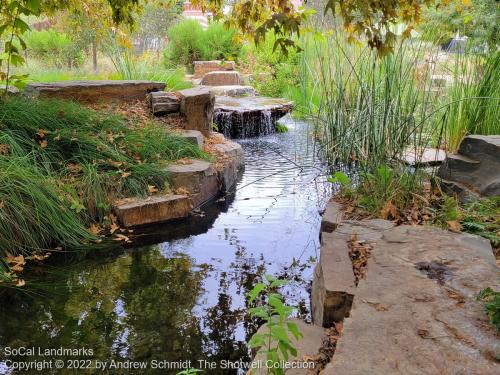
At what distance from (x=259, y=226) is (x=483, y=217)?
5.80 ft

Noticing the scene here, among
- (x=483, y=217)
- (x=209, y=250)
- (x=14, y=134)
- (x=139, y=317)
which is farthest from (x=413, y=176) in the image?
(x=14, y=134)

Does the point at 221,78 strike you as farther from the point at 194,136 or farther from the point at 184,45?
the point at 194,136

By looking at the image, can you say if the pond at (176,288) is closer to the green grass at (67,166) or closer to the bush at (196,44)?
the green grass at (67,166)

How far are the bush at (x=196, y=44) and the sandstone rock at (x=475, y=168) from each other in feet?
31.9

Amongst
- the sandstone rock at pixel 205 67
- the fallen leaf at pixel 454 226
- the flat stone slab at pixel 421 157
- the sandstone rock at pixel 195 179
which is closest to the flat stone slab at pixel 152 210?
the sandstone rock at pixel 195 179

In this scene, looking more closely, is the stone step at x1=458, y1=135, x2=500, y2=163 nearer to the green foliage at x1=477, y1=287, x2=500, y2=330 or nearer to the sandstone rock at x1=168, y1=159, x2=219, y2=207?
the green foliage at x1=477, y1=287, x2=500, y2=330

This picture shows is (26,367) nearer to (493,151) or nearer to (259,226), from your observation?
(259,226)

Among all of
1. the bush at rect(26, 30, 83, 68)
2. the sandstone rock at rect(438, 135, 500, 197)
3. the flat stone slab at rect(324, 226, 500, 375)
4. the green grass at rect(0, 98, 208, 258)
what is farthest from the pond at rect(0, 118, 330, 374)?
the bush at rect(26, 30, 83, 68)

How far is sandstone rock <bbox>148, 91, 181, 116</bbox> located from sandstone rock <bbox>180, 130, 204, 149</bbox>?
1.48 ft

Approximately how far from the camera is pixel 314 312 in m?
2.79

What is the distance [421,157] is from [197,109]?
3.16 m

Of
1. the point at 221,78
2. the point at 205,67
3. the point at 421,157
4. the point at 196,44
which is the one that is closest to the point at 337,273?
the point at 421,157

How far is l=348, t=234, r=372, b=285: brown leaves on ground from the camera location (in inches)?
100

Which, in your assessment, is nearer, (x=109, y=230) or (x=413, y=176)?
(x=413, y=176)
